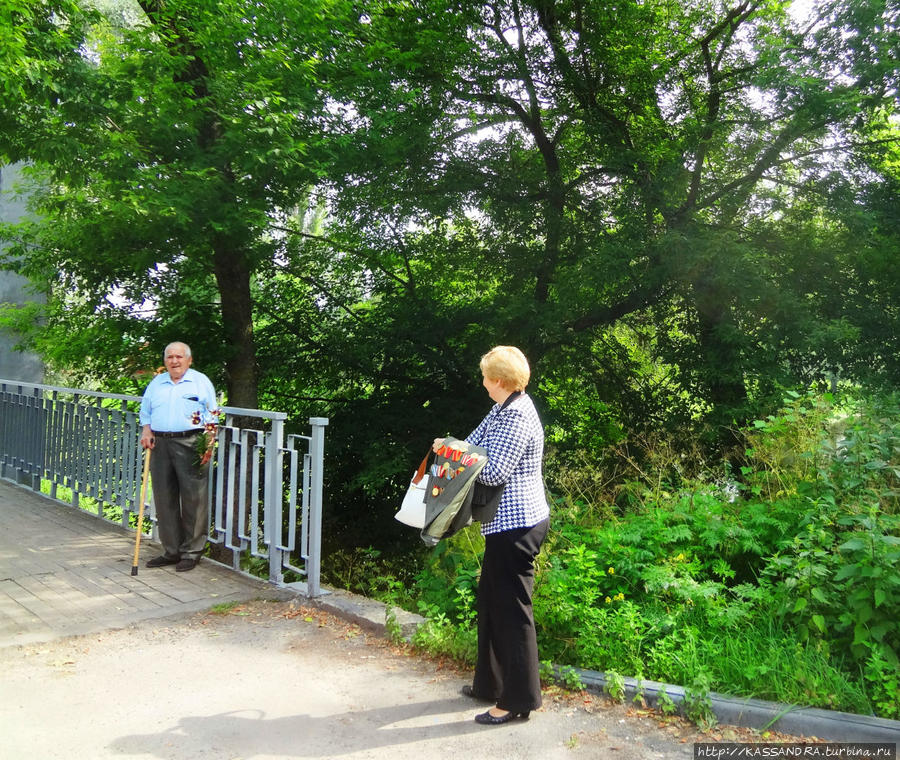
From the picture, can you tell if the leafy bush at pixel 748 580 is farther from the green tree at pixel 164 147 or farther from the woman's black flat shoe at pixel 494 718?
the green tree at pixel 164 147

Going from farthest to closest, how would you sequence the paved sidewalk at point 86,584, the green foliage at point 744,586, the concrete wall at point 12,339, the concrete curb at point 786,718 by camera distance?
the concrete wall at point 12,339, the paved sidewalk at point 86,584, the green foliage at point 744,586, the concrete curb at point 786,718

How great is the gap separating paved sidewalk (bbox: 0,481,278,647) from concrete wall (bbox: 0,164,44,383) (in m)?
8.93

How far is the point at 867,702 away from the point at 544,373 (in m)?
8.11

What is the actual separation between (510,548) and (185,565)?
3287 mm

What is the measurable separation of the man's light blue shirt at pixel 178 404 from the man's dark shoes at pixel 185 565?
0.99 meters

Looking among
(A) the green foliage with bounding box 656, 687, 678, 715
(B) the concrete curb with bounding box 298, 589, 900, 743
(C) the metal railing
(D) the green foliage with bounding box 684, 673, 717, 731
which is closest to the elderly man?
(C) the metal railing

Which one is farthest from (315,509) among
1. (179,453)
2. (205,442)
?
(179,453)

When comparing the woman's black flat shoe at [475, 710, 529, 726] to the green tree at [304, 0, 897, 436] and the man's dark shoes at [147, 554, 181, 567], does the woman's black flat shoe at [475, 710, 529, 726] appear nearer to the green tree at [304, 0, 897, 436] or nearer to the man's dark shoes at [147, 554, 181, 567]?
the man's dark shoes at [147, 554, 181, 567]

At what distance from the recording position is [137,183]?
723cm

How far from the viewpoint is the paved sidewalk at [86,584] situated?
4.67 meters

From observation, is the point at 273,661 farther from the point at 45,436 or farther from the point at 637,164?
the point at 637,164

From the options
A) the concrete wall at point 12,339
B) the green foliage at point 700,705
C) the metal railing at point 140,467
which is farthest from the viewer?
the concrete wall at point 12,339

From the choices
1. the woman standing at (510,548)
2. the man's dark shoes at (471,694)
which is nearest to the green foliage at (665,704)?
the woman standing at (510,548)

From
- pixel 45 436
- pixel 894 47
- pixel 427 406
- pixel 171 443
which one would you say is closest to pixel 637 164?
pixel 894 47
